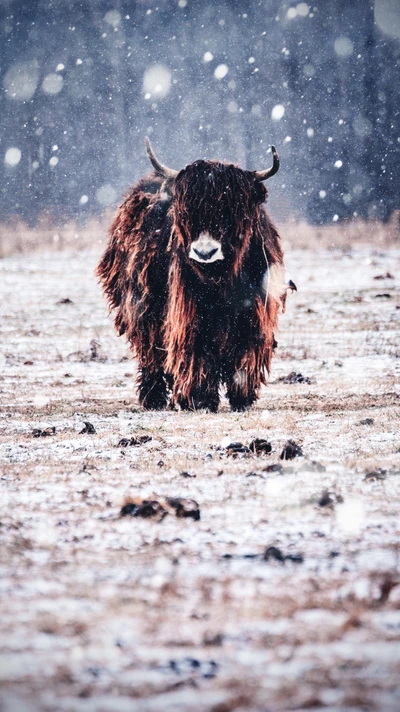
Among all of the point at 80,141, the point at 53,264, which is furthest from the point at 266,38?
the point at 53,264

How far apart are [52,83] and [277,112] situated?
19.9 meters

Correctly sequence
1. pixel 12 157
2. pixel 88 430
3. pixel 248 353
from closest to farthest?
pixel 88 430, pixel 248 353, pixel 12 157

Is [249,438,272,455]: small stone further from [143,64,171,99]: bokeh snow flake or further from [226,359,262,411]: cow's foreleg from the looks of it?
[143,64,171,99]: bokeh snow flake

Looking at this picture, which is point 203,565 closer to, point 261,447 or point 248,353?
point 261,447

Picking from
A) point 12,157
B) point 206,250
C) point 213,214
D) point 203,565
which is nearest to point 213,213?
point 213,214

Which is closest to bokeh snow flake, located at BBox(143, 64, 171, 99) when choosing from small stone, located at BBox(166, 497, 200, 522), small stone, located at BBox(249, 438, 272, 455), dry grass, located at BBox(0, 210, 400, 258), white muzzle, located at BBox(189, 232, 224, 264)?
dry grass, located at BBox(0, 210, 400, 258)

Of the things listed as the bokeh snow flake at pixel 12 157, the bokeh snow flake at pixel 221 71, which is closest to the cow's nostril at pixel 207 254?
the bokeh snow flake at pixel 12 157

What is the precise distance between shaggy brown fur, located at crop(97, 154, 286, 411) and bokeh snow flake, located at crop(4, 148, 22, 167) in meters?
57.2

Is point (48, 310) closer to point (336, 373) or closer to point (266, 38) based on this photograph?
point (336, 373)

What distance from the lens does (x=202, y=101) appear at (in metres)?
68.1

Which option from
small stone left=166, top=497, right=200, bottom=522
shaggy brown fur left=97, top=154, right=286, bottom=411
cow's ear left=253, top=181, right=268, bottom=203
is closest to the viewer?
small stone left=166, top=497, right=200, bottom=522

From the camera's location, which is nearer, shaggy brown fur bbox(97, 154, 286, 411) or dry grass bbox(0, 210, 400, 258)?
shaggy brown fur bbox(97, 154, 286, 411)

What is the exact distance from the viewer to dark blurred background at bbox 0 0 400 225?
183 feet

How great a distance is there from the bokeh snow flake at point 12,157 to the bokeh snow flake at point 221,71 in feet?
69.2
